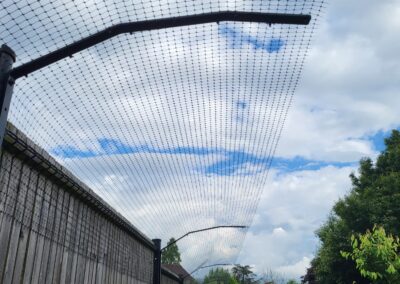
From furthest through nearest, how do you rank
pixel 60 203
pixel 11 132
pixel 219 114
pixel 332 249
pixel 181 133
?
1. pixel 332 249
2. pixel 181 133
3. pixel 219 114
4. pixel 60 203
5. pixel 11 132

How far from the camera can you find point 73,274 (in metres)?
6.22

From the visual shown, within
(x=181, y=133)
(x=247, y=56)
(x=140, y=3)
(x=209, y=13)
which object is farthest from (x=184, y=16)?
(x=181, y=133)

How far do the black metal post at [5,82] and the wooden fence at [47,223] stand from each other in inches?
45.1

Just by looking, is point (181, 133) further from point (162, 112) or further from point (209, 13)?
point (209, 13)

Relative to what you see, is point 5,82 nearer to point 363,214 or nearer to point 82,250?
point 82,250

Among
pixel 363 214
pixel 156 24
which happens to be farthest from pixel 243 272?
pixel 156 24

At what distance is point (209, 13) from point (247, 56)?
128 centimetres

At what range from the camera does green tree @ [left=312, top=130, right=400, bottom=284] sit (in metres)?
28.4

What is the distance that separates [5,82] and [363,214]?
2978 centimetres

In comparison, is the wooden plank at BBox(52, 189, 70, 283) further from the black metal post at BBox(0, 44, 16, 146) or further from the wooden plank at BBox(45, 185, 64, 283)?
the black metal post at BBox(0, 44, 16, 146)

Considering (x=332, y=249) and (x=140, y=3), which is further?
(x=332, y=249)

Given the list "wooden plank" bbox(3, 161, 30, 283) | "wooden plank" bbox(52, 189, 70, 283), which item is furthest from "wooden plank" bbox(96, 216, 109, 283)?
"wooden plank" bbox(3, 161, 30, 283)

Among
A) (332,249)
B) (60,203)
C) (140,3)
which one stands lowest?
(60,203)

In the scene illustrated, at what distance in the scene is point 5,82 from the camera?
10.8 ft
